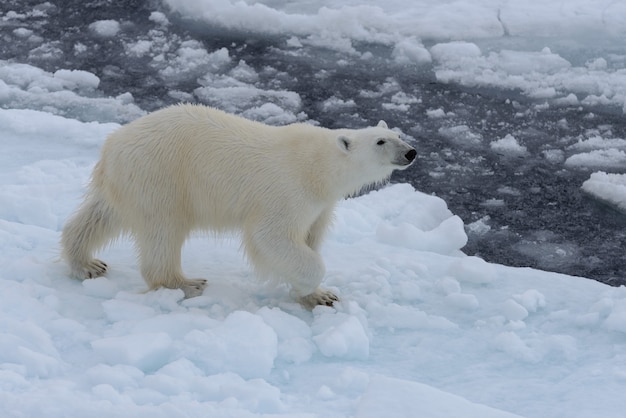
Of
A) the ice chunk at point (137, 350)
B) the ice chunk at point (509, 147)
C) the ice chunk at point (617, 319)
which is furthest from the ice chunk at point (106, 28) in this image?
the ice chunk at point (617, 319)

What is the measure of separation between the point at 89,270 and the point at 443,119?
12.6 feet

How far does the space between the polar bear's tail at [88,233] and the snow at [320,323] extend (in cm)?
9

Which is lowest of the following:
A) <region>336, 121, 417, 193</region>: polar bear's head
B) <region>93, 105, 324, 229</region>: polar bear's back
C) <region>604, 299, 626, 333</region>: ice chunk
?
<region>604, 299, 626, 333</region>: ice chunk

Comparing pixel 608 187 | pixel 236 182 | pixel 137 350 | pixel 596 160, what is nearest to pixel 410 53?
pixel 596 160

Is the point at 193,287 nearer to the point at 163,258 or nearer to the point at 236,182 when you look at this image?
the point at 163,258

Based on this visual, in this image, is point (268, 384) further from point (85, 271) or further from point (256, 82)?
point (256, 82)

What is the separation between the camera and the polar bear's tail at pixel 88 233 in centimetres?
397

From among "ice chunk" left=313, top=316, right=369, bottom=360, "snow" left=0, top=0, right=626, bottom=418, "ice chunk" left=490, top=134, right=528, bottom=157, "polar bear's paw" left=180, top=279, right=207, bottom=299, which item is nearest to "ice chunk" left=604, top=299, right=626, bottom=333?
"snow" left=0, top=0, right=626, bottom=418

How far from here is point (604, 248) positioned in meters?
5.47

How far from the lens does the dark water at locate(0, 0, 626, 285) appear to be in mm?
5605

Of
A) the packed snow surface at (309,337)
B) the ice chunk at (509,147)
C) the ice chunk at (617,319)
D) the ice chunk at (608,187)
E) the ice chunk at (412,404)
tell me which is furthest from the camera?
the ice chunk at (509,147)

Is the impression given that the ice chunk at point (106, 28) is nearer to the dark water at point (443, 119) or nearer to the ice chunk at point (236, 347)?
the dark water at point (443, 119)

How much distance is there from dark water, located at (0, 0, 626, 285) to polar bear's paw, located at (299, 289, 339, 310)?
177 cm

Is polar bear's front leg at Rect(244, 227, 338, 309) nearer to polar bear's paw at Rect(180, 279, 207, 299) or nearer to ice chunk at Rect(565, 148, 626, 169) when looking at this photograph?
polar bear's paw at Rect(180, 279, 207, 299)
